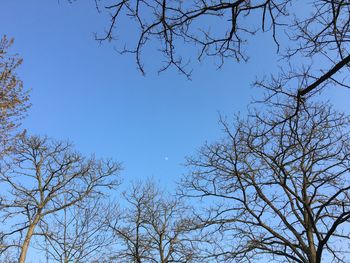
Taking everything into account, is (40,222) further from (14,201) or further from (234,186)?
(234,186)

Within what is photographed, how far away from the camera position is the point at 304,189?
1317cm

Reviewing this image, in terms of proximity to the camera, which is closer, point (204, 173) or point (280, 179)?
point (280, 179)

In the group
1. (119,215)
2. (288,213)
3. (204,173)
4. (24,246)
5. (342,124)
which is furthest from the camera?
(119,215)

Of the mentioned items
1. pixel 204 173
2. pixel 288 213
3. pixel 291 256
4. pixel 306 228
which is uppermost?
pixel 204 173

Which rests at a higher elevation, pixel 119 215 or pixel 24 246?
pixel 119 215

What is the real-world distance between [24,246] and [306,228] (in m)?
13.3

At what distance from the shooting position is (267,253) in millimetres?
12141

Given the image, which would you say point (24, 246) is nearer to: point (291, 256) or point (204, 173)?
point (204, 173)

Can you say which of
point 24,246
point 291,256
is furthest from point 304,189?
point 24,246

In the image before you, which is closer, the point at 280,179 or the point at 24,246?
the point at 280,179

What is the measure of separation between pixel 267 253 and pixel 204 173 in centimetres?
401

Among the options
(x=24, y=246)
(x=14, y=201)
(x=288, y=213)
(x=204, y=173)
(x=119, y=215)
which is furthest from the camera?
(x=119, y=215)

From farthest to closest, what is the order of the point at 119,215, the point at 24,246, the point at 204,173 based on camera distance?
the point at 119,215, the point at 24,246, the point at 204,173

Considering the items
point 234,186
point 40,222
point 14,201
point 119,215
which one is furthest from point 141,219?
point 234,186
